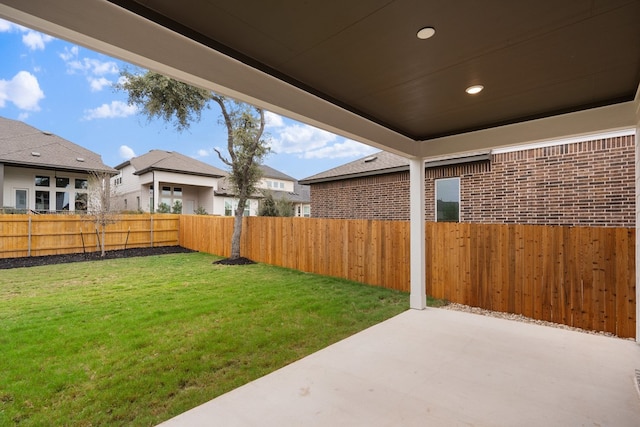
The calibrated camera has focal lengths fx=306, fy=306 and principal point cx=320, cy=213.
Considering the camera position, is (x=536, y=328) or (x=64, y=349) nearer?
(x=64, y=349)

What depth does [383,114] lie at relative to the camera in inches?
153

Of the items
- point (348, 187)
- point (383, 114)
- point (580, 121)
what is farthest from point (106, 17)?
point (348, 187)

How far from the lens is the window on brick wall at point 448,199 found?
24.3ft

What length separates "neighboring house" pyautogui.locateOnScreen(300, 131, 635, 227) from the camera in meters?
5.29

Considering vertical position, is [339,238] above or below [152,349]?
above

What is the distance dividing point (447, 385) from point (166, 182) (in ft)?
62.7

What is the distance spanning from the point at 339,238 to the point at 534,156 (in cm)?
441

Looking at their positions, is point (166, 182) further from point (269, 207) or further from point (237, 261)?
point (237, 261)

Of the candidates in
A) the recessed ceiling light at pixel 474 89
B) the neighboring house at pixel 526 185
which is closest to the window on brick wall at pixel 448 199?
the neighboring house at pixel 526 185

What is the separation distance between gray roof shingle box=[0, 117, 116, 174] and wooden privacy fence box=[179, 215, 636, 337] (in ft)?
39.9

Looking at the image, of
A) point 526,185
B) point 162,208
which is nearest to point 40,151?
point 162,208

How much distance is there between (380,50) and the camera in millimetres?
2385

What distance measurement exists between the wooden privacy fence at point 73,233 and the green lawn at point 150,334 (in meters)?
2.34

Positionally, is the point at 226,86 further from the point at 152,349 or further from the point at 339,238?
the point at 339,238
